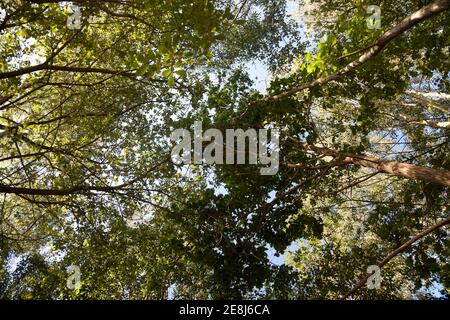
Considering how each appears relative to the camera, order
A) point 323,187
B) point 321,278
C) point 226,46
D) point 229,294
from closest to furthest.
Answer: point 229,294
point 321,278
point 323,187
point 226,46

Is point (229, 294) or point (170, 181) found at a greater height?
point (170, 181)

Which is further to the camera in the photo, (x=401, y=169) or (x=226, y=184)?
(x=226, y=184)

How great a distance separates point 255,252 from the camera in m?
6.00

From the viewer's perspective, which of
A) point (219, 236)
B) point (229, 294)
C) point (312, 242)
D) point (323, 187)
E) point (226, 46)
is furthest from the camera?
point (226, 46)

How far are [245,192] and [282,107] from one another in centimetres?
191

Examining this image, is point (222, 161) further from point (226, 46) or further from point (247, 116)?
point (226, 46)

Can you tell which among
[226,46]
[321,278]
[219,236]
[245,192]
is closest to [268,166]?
[245,192]

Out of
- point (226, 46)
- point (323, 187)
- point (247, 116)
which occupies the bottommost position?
point (323, 187)

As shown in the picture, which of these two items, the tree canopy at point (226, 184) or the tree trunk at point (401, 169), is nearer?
the tree trunk at point (401, 169)

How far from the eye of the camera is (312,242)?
8547 millimetres

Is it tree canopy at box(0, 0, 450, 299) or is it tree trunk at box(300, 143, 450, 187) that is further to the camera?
tree canopy at box(0, 0, 450, 299)

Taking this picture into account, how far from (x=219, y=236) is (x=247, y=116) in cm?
260

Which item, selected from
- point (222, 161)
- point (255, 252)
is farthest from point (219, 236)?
point (222, 161)

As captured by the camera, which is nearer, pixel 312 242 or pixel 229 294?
pixel 229 294
